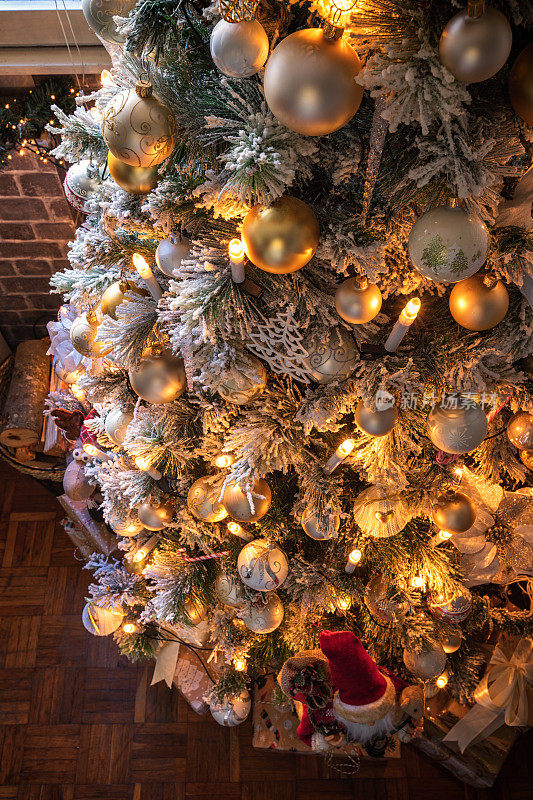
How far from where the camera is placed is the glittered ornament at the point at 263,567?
1031 millimetres

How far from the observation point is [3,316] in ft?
6.77

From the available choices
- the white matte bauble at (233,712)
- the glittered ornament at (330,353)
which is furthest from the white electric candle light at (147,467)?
the white matte bauble at (233,712)

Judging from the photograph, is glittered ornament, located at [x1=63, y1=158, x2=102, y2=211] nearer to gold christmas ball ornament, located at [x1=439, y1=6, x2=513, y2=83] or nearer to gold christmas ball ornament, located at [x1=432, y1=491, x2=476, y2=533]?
gold christmas ball ornament, located at [x1=439, y1=6, x2=513, y2=83]

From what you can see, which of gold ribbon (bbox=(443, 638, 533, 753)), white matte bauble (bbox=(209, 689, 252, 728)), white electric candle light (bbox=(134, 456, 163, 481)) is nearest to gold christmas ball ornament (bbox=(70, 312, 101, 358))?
white electric candle light (bbox=(134, 456, 163, 481))

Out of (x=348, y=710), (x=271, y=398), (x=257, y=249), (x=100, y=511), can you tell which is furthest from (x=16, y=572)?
(x=257, y=249)

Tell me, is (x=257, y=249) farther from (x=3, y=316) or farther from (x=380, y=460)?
(x=3, y=316)

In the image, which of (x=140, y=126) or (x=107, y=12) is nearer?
(x=140, y=126)

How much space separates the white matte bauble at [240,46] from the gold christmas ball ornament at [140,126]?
10 centimetres

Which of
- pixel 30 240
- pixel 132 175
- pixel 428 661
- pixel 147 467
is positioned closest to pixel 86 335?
pixel 147 467

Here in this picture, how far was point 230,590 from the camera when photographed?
1.16 metres

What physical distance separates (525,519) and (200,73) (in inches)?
39.6

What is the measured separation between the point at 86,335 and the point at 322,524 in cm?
56

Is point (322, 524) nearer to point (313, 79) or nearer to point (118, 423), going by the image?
point (118, 423)

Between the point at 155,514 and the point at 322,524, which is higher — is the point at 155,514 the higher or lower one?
the lower one
